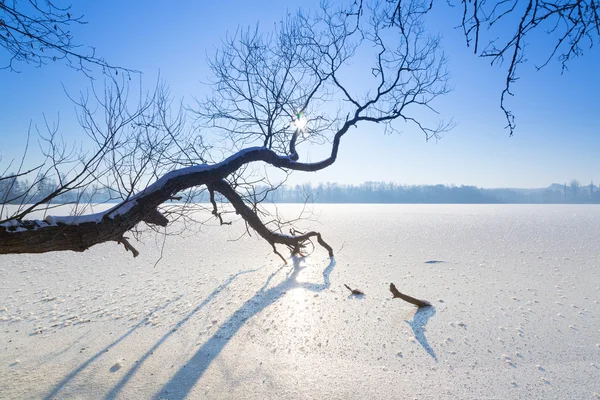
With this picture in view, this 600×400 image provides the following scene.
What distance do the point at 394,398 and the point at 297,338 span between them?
1.24 meters

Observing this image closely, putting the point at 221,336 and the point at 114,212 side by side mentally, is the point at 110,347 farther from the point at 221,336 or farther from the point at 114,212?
the point at 114,212

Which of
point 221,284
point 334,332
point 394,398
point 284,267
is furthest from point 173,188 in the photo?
point 284,267

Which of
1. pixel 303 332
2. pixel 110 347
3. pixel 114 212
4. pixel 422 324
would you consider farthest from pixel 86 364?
pixel 422 324

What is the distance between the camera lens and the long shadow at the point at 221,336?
94.9 inches

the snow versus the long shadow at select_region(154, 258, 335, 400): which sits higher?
the snow

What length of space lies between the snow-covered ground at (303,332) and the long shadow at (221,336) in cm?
1

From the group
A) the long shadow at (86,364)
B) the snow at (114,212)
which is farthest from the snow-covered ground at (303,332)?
the snow at (114,212)

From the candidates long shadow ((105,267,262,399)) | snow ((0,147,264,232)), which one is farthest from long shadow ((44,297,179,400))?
snow ((0,147,264,232))

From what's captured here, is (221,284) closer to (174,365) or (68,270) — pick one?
(174,365)

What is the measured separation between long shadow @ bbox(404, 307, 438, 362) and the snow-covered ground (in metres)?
0.01

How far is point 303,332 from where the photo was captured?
11.1ft

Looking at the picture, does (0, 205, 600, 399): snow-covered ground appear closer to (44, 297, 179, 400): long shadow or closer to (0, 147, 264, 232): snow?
(44, 297, 179, 400): long shadow

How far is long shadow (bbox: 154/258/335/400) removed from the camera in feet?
7.91

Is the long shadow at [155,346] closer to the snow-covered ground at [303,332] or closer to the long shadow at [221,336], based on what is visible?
the snow-covered ground at [303,332]
